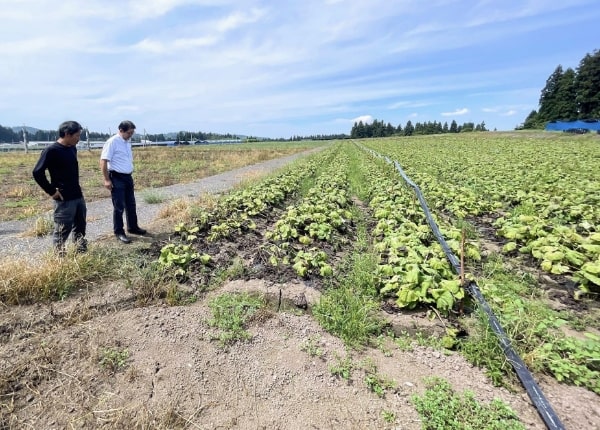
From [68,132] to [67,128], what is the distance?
5 centimetres

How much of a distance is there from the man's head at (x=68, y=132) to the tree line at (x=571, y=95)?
81365 millimetres

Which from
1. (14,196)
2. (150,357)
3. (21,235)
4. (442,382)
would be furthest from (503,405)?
(14,196)

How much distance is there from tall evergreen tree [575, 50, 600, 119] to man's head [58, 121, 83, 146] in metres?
82.4

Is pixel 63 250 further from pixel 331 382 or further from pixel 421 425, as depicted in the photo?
pixel 421 425

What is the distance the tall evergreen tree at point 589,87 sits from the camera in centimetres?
6206

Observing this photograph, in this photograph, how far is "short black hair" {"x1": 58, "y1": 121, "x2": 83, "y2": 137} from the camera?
14.2ft

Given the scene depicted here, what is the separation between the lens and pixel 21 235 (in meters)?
6.31

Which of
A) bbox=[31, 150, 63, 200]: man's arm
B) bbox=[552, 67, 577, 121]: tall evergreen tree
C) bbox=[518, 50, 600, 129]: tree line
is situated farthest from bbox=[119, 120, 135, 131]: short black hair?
bbox=[552, 67, 577, 121]: tall evergreen tree

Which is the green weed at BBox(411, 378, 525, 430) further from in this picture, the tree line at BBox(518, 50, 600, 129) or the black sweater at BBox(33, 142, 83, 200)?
the tree line at BBox(518, 50, 600, 129)

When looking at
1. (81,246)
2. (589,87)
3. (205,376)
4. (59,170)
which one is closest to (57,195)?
(59,170)

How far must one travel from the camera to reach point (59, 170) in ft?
14.3

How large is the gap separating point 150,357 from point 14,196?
1266cm

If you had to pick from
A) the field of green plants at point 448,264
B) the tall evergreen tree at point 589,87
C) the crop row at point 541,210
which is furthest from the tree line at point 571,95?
the field of green plants at point 448,264

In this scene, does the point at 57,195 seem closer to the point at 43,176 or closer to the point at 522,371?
the point at 43,176
